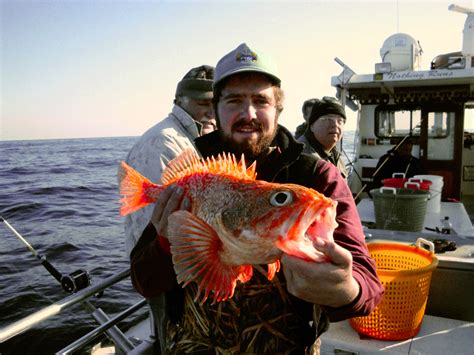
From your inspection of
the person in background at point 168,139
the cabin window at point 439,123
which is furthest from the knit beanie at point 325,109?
the cabin window at point 439,123

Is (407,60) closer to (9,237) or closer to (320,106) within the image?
(320,106)

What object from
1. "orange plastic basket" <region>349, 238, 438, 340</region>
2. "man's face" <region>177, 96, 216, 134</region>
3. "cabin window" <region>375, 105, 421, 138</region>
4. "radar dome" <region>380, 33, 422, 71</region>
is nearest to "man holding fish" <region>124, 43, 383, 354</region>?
"orange plastic basket" <region>349, 238, 438, 340</region>

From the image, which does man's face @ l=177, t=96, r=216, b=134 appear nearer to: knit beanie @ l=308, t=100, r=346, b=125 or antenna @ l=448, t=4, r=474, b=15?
knit beanie @ l=308, t=100, r=346, b=125

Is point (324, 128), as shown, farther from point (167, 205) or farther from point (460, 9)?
point (460, 9)

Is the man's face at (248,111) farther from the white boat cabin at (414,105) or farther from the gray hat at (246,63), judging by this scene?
the white boat cabin at (414,105)

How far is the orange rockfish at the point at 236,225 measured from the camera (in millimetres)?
1276

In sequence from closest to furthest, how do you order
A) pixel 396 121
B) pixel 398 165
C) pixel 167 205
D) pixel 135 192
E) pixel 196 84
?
1. pixel 167 205
2. pixel 135 192
3. pixel 196 84
4. pixel 398 165
5. pixel 396 121

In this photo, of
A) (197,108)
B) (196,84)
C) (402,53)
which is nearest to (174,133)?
(197,108)

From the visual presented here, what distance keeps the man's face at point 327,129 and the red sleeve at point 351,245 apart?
3186mm

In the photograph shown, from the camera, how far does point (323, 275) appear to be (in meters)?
1.36

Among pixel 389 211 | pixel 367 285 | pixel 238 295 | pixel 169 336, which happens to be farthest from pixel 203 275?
pixel 389 211

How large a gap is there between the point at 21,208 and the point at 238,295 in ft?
60.1

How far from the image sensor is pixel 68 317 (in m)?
8.76

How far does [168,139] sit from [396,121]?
340 inches
